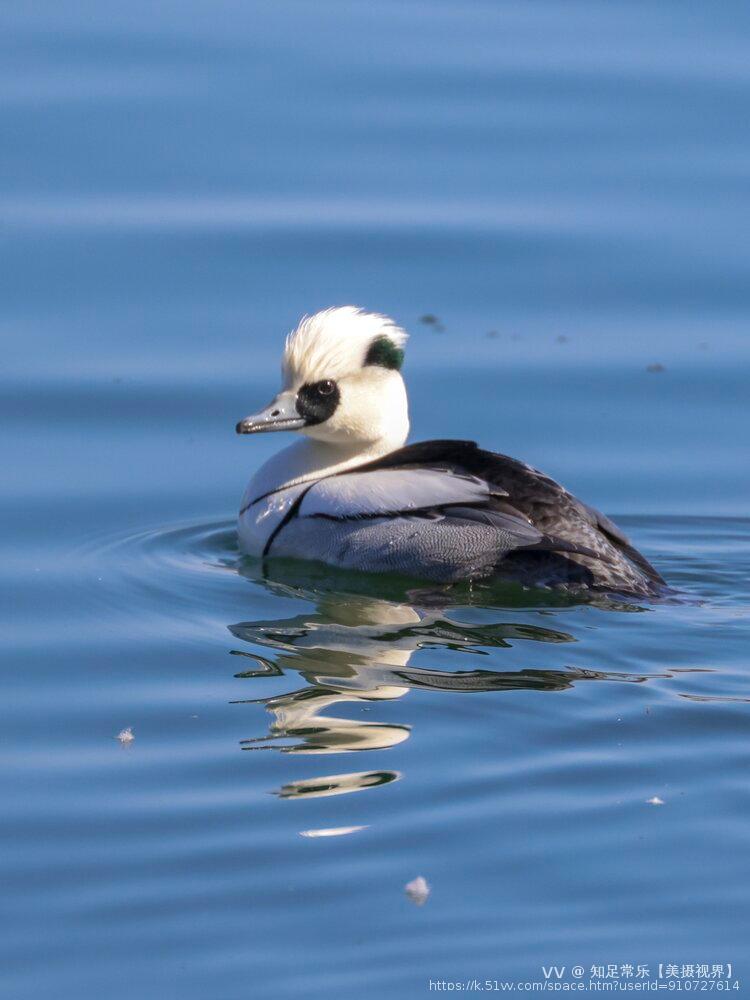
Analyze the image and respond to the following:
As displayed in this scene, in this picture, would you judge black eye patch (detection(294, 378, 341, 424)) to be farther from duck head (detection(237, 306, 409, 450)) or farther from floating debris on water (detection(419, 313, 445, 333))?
floating debris on water (detection(419, 313, 445, 333))

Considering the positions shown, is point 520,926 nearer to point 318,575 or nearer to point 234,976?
point 234,976

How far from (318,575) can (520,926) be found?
398 centimetres

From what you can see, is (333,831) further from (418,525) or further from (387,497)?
(387,497)

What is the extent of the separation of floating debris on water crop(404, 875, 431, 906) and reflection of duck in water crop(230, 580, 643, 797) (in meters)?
0.84

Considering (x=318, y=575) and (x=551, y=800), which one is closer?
(x=551, y=800)

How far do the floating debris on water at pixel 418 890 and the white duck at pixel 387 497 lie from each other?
319 centimetres

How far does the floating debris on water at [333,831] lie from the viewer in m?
7.07

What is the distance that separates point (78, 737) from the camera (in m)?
8.10

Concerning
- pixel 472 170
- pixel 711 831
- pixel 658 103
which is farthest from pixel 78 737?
pixel 658 103

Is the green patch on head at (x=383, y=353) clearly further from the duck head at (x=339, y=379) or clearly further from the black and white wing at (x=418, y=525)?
the black and white wing at (x=418, y=525)

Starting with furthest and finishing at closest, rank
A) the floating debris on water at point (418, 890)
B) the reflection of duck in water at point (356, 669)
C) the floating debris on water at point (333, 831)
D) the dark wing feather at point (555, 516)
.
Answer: the dark wing feather at point (555, 516) < the reflection of duck in water at point (356, 669) < the floating debris on water at point (333, 831) < the floating debris on water at point (418, 890)

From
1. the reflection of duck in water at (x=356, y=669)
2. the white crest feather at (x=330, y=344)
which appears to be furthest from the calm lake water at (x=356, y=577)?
the white crest feather at (x=330, y=344)

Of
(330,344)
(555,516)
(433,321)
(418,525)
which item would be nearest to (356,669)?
(418,525)

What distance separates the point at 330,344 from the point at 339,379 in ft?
0.67
